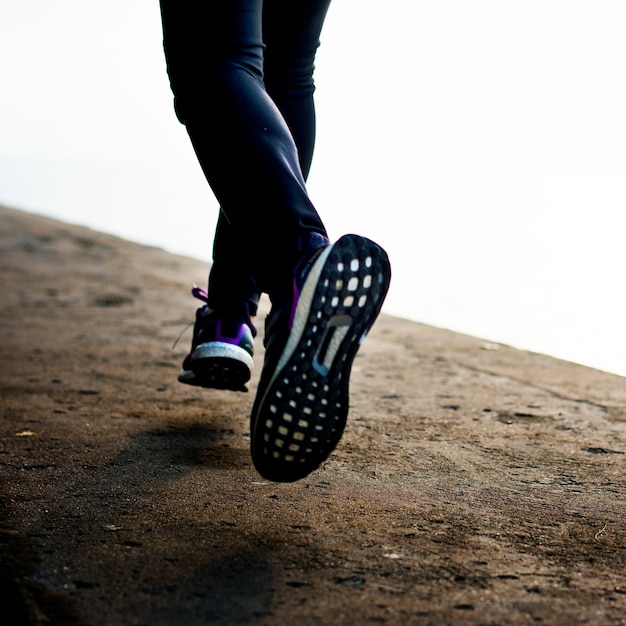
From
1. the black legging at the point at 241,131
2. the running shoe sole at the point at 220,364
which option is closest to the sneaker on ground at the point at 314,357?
the black legging at the point at 241,131

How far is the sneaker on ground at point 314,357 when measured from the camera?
74 cm

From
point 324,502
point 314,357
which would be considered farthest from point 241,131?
point 324,502

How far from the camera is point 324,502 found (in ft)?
2.77

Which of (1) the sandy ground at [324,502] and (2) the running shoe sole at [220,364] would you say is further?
(2) the running shoe sole at [220,364]

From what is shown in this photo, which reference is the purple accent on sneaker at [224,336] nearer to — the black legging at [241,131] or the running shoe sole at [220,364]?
the running shoe sole at [220,364]

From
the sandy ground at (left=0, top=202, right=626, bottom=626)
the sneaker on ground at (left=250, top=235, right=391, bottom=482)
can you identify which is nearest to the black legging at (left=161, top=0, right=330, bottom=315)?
the sneaker on ground at (left=250, top=235, right=391, bottom=482)

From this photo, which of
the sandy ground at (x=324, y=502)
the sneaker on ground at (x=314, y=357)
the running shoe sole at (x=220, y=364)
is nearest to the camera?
the sandy ground at (x=324, y=502)

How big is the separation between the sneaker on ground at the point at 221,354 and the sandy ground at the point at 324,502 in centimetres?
7

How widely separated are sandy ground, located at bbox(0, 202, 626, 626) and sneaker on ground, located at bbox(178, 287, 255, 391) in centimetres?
7

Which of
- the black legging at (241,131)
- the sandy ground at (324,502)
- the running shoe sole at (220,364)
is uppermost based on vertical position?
the black legging at (241,131)

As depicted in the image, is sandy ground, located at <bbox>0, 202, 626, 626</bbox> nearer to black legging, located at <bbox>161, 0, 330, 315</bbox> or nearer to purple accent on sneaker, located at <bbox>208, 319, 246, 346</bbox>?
purple accent on sneaker, located at <bbox>208, 319, 246, 346</bbox>

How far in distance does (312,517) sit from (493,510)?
7.6 inches

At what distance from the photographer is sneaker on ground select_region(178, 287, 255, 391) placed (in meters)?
1.12

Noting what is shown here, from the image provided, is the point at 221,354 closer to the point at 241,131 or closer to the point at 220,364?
the point at 220,364
